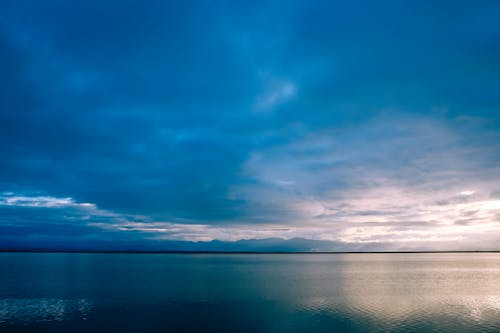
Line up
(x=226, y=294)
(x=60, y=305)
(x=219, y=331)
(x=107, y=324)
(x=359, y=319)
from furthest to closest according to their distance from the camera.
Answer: (x=226, y=294), (x=60, y=305), (x=359, y=319), (x=107, y=324), (x=219, y=331)

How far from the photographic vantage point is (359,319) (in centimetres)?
4419

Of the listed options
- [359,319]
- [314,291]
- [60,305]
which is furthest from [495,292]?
[60,305]

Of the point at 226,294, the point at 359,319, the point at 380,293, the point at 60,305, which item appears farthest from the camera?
the point at 380,293

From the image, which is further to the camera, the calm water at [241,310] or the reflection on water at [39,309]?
the reflection on water at [39,309]

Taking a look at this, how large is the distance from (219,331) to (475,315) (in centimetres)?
3445

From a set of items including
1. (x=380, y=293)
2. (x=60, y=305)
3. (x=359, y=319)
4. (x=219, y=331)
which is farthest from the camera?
(x=380, y=293)

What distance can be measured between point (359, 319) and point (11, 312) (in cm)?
4381

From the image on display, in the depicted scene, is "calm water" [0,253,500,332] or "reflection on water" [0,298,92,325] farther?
"reflection on water" [0,298,92,325]

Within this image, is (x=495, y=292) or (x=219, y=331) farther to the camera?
(x=495, y=292)

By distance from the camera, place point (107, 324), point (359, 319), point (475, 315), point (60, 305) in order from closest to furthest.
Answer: point (107, 324) < point (359, 319) < point (475, 315) < point (60, 305)

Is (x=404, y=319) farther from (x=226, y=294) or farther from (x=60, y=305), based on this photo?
(x=60, y=305)

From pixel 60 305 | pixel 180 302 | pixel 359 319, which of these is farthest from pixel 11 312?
pixel 359 319

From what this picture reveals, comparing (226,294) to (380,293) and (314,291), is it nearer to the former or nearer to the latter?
(314,291)

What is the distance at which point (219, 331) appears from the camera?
123ft
